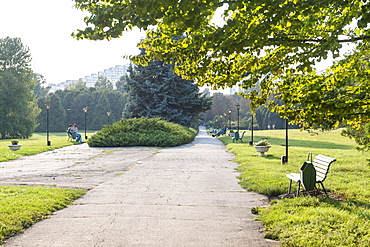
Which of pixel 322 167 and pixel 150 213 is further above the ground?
pixel 322 167

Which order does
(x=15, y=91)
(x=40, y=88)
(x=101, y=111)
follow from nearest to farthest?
(x=15, y=91)
(x=101, y=111)
(x=40, y=88)

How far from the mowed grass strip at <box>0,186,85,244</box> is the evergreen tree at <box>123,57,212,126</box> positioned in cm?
3116

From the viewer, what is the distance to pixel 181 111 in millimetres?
41000

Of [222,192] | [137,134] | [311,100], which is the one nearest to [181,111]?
[137,134]

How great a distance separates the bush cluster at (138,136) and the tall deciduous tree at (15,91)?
34221 mm

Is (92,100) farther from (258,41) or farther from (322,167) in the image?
(258,41)

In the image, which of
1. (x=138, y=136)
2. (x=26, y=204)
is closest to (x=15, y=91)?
(x=138, y=136)

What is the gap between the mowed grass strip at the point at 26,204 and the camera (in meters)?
6.03

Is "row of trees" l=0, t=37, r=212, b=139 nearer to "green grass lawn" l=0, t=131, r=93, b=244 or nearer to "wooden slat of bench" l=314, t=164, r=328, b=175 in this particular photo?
"green grass lawn" l=0, t=131, r=93, b=244

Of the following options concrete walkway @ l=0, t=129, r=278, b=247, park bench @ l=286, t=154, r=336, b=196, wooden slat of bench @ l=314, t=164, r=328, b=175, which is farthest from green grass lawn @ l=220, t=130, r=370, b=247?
wooden slat of bench @ l=314, t=164, r=328, b=175

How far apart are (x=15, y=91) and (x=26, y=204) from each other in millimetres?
56785

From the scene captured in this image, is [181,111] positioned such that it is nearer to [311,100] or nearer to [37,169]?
[37,169]

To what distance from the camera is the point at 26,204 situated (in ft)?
24.4

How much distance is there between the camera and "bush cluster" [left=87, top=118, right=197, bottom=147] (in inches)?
1083
